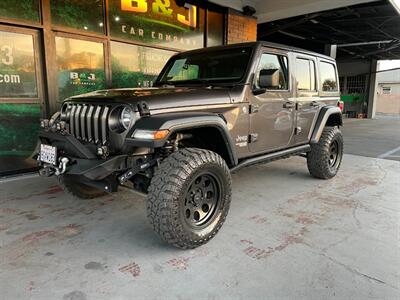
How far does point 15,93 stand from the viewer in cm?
484

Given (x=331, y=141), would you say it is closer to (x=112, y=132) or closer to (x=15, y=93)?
(x=112, y=132)

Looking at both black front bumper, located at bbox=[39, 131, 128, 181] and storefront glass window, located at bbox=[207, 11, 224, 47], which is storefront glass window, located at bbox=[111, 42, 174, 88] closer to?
storefront glass window, located at bbox=[207, 11, 224, 47]

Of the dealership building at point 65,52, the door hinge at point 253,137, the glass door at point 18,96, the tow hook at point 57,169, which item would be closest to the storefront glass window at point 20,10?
the dealership building at point 65,52

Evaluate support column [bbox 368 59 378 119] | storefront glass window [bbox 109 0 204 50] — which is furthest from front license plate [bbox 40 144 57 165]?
support column [bbox 368 59 378 119]

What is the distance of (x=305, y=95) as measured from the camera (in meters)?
4.20

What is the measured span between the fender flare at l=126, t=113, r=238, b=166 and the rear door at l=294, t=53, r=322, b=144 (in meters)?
1.59

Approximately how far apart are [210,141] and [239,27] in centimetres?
600

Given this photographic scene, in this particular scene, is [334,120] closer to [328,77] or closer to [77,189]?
[328,77]

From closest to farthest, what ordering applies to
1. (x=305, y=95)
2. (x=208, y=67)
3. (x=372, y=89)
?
1. (x=208, y=67)
2. (x=305, y=95)
3. (x=372, y=89)

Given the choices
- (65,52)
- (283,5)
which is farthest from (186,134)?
(283,5)

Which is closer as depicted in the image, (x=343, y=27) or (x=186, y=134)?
(x=186, y=134)

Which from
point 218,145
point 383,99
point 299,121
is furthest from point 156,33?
point 383,99

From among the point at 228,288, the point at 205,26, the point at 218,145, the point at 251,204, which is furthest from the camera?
the point at 205,26

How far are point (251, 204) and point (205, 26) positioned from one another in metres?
5.36
